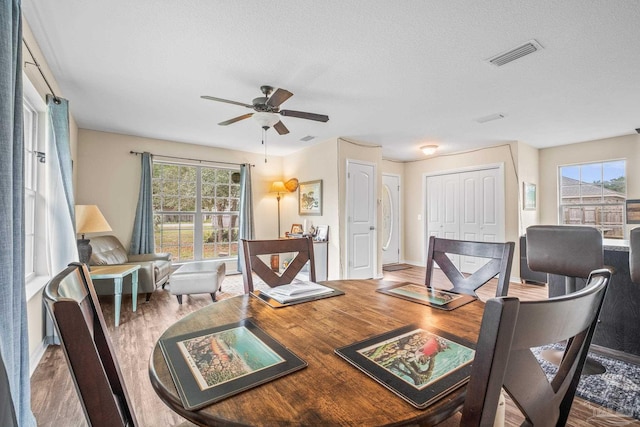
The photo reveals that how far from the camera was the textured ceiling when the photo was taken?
1.89 meters

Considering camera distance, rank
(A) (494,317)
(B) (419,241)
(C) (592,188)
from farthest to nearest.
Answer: (B) (419,241)
(C) (592,188)
(A) (494,317)

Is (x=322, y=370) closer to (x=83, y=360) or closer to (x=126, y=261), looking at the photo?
(x=83, y=360)

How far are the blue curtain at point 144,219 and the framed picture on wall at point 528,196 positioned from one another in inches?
242

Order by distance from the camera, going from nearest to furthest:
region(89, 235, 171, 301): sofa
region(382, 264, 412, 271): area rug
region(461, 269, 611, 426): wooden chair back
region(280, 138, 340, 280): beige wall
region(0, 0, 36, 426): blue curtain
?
region(461, 269, 611, 426): wooden chair back
region(0, 0, 36, 426): blue curtain
region(89, 235, 171, 301): sofa
region(280, 138, 340, 280): beige wall
region(382, 264, 412, 271): area rug

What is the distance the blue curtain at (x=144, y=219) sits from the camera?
4.64 metres

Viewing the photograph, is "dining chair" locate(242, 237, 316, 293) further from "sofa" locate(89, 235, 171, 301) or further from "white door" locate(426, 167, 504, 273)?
"white door" locate(426, 167, 504, 273)

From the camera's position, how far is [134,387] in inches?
77.5

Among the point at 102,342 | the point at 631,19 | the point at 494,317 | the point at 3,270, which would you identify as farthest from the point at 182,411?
the point at 631,19

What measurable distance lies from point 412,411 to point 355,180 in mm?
4571

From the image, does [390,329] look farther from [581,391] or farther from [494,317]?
[581,391]

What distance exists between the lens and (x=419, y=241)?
261 inches

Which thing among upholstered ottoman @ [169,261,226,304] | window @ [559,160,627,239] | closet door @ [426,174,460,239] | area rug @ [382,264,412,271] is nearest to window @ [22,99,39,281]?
upholstered ottoman @ [169,261,226,304]

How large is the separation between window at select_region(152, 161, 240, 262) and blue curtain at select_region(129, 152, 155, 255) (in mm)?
293

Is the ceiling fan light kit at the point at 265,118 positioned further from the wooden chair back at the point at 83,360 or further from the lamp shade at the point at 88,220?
the wooden chair back at the point at 83,360
